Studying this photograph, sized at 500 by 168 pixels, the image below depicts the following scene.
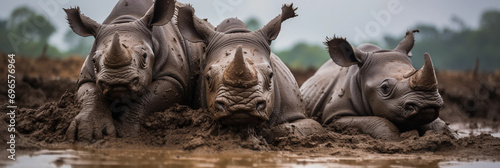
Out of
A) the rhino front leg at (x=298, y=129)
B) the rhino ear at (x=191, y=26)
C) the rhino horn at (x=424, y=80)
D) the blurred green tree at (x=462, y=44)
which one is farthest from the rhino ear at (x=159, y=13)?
the blurred green tree at (x=462, y=44)

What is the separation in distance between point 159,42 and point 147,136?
1.44 meters

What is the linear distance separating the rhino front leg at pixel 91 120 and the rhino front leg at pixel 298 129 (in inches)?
77.7

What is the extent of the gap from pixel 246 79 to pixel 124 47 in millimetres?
1651

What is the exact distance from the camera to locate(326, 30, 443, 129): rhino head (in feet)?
29.5

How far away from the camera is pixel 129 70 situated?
770 cm

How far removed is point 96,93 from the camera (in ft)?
26.9

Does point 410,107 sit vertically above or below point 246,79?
below

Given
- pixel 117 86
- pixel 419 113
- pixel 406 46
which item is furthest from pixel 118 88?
pixel 406 46

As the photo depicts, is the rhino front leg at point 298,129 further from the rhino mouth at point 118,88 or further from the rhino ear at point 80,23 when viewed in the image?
the rhino ear at point 80,23

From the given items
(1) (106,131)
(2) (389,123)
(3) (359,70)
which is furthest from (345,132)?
(1) (106,131)

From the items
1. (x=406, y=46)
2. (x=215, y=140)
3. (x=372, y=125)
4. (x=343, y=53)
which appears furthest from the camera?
(x=406, y=46)

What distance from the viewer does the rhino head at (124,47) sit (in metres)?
7.59

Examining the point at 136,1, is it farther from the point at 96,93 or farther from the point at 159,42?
the point at 96,93

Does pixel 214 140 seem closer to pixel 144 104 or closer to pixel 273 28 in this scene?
pixel 144 104
